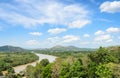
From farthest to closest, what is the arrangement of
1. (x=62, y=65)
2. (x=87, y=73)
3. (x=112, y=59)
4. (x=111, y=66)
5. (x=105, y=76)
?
(x=112, y=59), (x=62, y=65), (x=87, y=73), (x=111, y=66), (x=105, y=76)

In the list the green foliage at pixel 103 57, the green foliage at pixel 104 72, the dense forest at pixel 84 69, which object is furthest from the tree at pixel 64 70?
the green foliage at pixel 103 57

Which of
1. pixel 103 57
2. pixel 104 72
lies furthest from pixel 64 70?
pixel 103 57

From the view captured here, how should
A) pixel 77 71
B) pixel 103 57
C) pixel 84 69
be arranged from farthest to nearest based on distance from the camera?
pixel 103 57 < pixel 84 69 < pixel 77 71

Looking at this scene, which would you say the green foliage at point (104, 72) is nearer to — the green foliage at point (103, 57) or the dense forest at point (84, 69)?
the dense forest at point (84, 69)

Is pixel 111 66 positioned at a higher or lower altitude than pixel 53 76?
higher

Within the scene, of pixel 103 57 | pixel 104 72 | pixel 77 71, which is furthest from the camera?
pixel 103 57

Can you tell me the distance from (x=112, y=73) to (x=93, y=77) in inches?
140

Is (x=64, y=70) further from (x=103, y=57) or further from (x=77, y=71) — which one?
(x=103, y=57)

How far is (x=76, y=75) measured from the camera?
32.0 metres

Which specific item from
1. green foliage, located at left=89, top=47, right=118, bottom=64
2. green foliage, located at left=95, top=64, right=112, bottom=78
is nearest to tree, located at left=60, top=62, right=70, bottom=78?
green foliage, located at left=95, top=64, right=112, bottom=78

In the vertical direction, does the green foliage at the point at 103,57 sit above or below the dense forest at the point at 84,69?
above

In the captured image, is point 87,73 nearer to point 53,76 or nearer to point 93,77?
point 93,77

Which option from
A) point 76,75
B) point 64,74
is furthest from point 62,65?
point 76,75

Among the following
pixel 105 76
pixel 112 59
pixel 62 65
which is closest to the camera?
pixel 105 76
